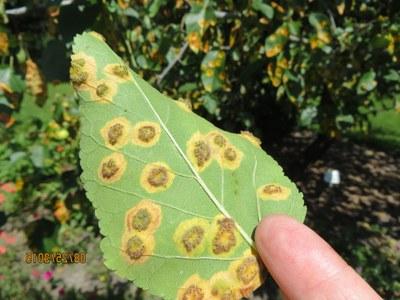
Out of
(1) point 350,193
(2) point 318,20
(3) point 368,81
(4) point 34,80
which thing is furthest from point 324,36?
(1) point 350,193

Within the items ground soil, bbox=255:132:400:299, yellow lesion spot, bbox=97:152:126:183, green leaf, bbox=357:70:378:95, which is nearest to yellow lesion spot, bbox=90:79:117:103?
yellow lesion spot, bbox=97:152:126:183

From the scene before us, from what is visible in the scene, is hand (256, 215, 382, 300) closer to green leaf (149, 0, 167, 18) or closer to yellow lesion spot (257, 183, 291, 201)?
yellow lesion spot (257, 183, 291, 201)

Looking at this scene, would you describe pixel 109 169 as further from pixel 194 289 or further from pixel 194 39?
pixel 194 39

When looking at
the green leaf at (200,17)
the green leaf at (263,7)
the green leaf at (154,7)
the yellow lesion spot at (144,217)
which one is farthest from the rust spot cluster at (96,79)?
the green leaf at (263,7)

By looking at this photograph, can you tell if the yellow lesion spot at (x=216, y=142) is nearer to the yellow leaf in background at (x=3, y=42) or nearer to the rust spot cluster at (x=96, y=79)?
the rust spot cluster at (x=96, y=79)

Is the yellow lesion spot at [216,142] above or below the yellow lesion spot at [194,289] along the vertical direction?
above

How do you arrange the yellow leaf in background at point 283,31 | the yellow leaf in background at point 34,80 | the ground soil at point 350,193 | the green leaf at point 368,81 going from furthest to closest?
the ground soil at point 350,193 → the green leaf at point 368,81 → the yellow leaf in background at point 283,31 → the yellow leaf in background at point 34,80

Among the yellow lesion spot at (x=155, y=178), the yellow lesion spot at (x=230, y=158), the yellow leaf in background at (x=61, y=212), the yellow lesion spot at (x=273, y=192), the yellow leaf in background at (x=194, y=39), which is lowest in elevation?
the yellow leaf in background at (x=61, y=212)
